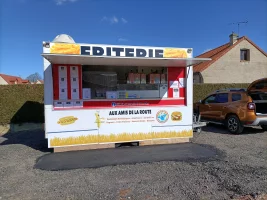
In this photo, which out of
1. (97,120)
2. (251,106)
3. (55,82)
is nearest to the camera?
(55,82)

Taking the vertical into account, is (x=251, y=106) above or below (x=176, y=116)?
above

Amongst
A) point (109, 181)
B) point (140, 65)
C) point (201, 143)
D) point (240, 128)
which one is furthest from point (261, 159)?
point (140, 65)

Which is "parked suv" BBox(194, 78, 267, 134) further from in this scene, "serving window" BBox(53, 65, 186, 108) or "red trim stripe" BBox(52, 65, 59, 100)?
"red trim stripe" BBox(52, 65, 59, 100)

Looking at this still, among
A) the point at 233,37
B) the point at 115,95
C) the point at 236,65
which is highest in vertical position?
the point at 233,37

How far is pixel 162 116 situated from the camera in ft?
22.8

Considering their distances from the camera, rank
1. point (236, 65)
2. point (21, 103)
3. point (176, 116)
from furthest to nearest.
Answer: point (236, 65)
point (21, 103)
point (176, 116)

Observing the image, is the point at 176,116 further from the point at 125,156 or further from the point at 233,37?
the point at 233,37

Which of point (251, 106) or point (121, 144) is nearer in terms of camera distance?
point (121, 144)

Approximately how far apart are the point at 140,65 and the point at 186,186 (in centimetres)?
414

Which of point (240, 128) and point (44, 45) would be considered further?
point (240, 128)

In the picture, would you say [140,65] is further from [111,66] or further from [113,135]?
[113,135]

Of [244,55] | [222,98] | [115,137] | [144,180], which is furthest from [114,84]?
[244,55]

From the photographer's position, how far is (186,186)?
153 inches

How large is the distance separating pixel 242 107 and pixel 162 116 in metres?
3.28
